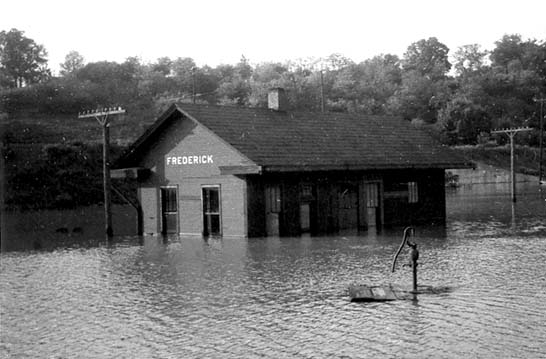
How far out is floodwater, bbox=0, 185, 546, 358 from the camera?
1012 centimetres

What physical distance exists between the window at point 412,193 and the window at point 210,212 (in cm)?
892

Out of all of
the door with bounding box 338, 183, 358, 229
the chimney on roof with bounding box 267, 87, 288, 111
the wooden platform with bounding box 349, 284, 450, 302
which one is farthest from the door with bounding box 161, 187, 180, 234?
the wooden platform with bounding box 349, 284, 450, 302

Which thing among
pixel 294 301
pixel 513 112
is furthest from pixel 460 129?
pixel 294 301

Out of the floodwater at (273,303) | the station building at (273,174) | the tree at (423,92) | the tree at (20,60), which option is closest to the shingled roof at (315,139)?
the station building at (273,174)

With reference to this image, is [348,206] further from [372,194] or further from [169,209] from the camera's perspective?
[169,209]

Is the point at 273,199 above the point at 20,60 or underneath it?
underneath

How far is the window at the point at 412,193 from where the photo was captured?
103 feet

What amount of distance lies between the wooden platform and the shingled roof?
1179cm

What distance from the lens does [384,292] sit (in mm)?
13492

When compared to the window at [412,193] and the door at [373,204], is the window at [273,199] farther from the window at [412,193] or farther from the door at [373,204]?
the window at [412,193]

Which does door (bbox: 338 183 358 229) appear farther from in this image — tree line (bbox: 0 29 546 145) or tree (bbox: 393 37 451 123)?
tree (bbox: 393 37 451 123)

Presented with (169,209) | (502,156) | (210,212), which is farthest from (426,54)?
(210,212)

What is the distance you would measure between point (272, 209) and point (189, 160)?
407 cm

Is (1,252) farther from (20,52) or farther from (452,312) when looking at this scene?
(20,52)
